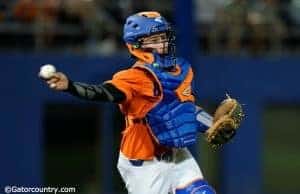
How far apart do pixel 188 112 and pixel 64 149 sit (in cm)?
559

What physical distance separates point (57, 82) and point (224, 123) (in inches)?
52.0

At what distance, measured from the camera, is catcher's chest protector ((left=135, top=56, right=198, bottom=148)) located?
601 cm

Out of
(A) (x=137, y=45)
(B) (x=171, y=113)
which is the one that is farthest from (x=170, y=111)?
(A) (x=137, y=45)

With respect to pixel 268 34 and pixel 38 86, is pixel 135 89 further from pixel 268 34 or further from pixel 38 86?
pixel 268 34

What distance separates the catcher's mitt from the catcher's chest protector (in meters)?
0.18

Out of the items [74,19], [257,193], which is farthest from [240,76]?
[74,19]

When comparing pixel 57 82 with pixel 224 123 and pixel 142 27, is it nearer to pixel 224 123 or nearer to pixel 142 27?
pixel 142 27

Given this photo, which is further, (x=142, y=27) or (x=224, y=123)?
(x=224, y=123)

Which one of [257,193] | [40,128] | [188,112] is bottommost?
[257,193]

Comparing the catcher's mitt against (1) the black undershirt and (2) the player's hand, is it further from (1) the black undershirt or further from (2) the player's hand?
(2) the player's hand

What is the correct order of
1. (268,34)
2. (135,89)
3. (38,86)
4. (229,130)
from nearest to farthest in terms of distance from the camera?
1. (135,89)
2. (229,130)
3. (38,86)
4. (268,34)

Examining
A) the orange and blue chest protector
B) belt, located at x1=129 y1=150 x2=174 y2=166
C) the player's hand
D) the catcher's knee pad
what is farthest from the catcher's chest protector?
the player's hand

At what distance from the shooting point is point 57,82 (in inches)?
213

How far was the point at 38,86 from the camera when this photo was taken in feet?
36.5
